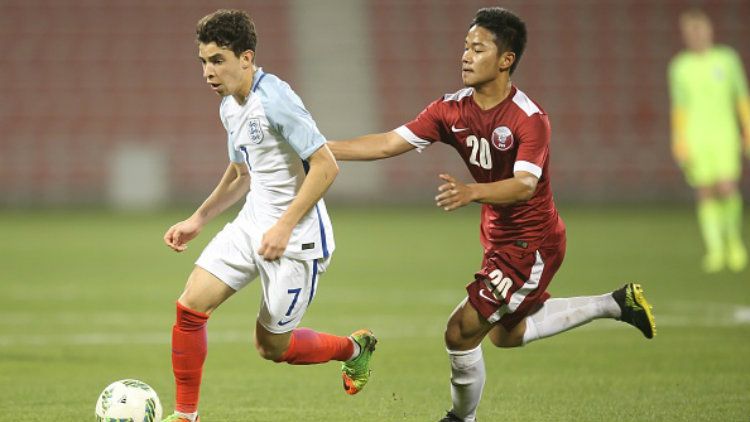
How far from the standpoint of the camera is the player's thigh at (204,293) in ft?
18.4

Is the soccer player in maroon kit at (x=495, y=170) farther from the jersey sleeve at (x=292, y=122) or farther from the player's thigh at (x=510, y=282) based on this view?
the jersey sleeve at (x=292, y=122)

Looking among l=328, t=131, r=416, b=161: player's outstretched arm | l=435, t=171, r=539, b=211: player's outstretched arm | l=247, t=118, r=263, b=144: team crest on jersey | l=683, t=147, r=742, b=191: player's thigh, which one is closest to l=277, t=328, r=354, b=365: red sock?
l=328, t=131, r=416, b=161: player's outstretched arm

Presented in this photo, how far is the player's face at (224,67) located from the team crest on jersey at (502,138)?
1273 mm

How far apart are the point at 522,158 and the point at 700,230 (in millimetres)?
13255

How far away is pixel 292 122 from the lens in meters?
5.52

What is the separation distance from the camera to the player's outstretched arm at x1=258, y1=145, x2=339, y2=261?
531 cm

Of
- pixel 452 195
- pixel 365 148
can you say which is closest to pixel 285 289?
pixel 365 148

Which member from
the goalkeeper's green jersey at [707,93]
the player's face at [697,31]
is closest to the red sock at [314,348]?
the player's face at [697,31]

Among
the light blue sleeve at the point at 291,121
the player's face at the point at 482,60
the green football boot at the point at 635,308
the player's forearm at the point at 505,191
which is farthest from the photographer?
the green football boot at the point at 635,308

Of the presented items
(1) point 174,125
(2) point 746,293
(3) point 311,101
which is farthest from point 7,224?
(2) point 746,293

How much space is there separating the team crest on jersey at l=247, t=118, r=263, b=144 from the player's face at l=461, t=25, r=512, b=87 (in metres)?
1.08

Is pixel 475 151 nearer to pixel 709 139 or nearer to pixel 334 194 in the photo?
pixel 709 139

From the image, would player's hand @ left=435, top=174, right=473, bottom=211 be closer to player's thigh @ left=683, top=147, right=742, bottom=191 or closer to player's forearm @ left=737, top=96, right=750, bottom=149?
player's thigh @ left=683, top=147, right=742, bottom=191

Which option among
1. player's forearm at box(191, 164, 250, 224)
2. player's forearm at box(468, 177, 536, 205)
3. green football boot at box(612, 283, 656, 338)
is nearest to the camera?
player's forearm at box(468, 177, 536, 205)
